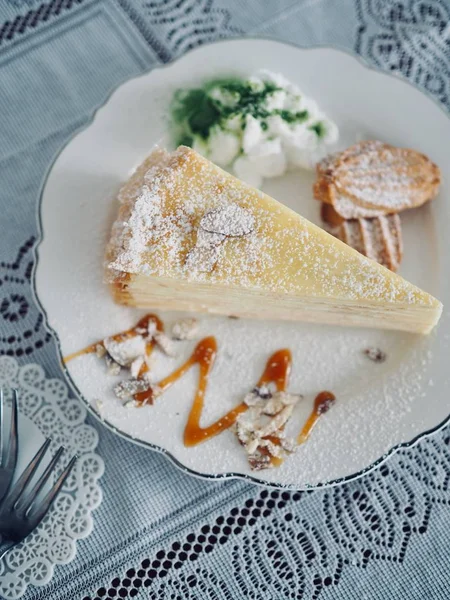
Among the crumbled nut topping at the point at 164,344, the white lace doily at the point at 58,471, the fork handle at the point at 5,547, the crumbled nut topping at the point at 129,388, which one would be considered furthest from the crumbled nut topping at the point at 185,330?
the fork handle at the point at 5,547

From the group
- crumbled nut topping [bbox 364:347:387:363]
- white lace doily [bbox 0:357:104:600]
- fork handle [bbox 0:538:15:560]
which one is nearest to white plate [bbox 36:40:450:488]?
crumbled nut topping [bbox 364:347:387:363]

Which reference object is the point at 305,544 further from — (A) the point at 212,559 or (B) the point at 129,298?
(B) the point at 129,298

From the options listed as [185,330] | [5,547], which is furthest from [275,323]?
[5,547]

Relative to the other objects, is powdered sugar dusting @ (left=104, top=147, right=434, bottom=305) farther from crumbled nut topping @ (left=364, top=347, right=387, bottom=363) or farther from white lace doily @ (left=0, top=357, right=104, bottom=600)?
white lace doily @ (left=0, top=357, right=104, bottom=600)

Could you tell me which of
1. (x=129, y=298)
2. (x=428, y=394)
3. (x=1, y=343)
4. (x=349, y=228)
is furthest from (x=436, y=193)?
(x=1, y=343)

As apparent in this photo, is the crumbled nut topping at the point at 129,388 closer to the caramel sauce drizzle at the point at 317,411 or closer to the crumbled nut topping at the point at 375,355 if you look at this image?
the caramel sauce drizzle at the point at 317,411
